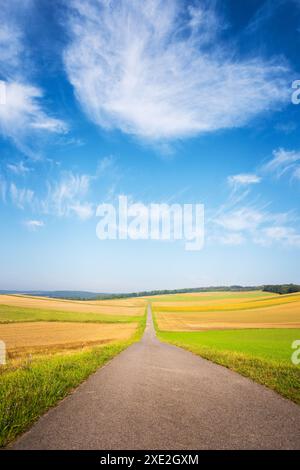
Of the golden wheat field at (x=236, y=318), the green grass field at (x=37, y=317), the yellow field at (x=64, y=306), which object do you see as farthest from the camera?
the yellow field at (x=64, y=306)

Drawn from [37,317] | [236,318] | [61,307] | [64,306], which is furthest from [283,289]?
[37,317]

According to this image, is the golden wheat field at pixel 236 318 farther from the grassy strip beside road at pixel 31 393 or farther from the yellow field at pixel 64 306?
the grassy strip beside road at pixel 31 393

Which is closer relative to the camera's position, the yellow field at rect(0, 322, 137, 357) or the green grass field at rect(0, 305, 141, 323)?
the yellow field at rect(0, 322, 137, 357)

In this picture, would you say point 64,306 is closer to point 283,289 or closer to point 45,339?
point 45,339

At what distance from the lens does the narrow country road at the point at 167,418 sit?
15.7 feet

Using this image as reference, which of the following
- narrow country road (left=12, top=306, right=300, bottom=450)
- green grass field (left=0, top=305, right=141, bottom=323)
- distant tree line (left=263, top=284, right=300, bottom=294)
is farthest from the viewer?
distant tree line (left=263, top=284, right=300, bottom=294)

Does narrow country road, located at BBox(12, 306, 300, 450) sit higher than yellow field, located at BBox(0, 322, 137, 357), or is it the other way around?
narrow country road, located at BBox(12, 306, 300, 450)

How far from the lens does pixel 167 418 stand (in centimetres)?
601

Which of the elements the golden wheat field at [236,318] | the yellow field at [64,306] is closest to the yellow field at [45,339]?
the golden wheat field at [236,318]

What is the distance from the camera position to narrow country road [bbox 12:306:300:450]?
4.80 meters

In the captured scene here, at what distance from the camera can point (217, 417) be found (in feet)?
20.0

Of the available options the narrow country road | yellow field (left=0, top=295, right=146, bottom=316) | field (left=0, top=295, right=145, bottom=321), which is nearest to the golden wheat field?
field (left=0, top=295, right=145, bottom=321)

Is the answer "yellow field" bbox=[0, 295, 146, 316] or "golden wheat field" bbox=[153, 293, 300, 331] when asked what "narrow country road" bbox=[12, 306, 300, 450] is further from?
"yellow field" bbox=[0, 295, 146, 316]
